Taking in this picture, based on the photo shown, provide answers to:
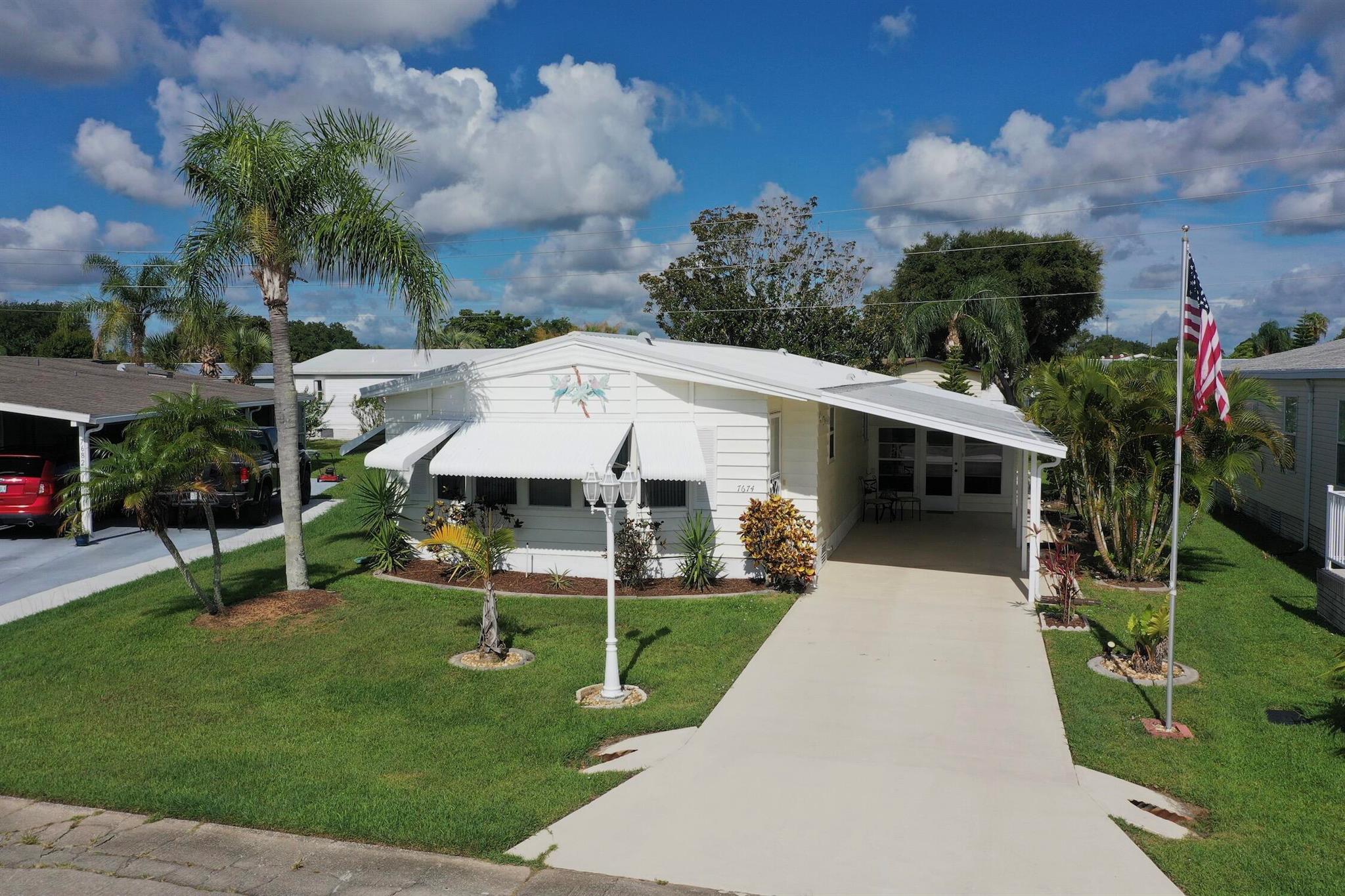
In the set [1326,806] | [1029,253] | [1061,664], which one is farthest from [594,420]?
[1029,253]

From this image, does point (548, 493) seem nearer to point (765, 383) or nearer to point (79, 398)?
point (765, 383)

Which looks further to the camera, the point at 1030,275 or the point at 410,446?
the point at 1030,275

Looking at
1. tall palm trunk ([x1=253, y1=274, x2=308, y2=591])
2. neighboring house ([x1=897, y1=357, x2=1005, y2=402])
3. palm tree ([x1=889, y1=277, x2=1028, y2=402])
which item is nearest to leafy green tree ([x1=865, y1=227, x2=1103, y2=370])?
palm tree ([x1=889, y1=277, x2=1028, y2=402])

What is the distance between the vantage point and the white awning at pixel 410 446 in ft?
40.0

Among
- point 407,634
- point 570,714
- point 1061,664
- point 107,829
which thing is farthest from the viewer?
point 407,634

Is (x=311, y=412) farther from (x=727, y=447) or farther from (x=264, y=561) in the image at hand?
(x=727, y=447)

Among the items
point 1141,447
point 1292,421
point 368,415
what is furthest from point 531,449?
point 368,415

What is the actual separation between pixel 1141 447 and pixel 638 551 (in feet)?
22.6

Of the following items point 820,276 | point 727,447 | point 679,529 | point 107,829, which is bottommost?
point 107,829

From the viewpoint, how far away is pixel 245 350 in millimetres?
33125

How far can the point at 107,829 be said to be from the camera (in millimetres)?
5879

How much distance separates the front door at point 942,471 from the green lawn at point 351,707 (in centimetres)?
824

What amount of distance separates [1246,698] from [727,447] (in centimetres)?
652

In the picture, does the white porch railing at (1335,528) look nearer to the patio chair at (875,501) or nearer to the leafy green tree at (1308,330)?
the patio chair at (875,501)
